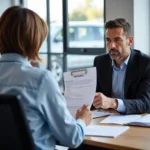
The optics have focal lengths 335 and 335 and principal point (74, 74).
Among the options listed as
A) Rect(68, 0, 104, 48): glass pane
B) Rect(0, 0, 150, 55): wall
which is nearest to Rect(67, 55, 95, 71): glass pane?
Rect(68, 0, 104, 48): glass pane

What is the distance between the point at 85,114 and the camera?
171 cm

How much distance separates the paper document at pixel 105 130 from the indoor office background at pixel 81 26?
67.3 inches

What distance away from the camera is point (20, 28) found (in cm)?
142

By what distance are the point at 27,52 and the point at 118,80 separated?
3.96ft

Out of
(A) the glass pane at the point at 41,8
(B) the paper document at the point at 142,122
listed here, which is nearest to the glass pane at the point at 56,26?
(A) the glass pane at the point at 41,8

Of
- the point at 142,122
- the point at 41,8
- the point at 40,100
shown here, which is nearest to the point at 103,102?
the point at 142,122

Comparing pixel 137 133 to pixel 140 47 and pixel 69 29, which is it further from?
pixel 69 29

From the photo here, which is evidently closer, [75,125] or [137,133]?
[75,125]

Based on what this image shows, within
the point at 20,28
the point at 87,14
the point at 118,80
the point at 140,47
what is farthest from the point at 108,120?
the point at 87,14

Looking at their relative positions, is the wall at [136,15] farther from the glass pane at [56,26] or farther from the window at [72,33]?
the glass pane at [56,26]

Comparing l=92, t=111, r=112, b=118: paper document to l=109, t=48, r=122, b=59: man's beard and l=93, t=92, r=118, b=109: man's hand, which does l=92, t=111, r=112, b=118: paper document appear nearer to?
l=93, t=92, r=118, b=109: man's hand

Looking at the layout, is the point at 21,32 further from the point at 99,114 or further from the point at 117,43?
the point at 117,43

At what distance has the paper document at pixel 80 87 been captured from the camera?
74.0 inches

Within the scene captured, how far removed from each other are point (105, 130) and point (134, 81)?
2.31 feet
